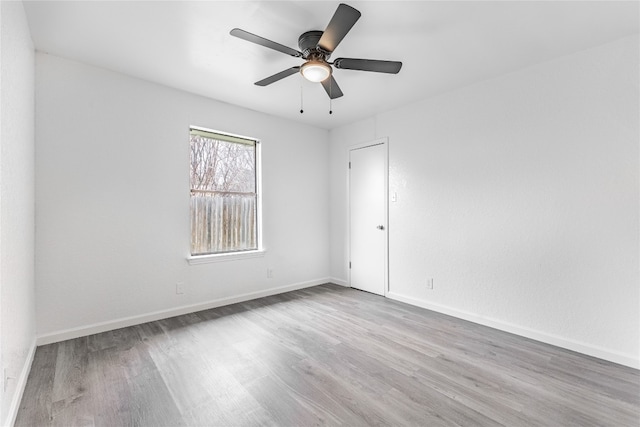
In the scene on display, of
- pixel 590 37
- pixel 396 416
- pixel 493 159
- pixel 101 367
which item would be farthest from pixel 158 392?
pixel 590 37

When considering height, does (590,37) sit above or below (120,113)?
above

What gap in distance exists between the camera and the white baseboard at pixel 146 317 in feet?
8.64

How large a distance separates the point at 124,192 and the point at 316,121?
109 inches

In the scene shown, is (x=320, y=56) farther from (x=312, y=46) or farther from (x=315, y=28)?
(x=315, y=28)

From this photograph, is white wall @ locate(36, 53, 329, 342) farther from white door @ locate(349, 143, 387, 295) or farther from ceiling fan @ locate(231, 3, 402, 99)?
ceiling fan @ locate(231, 3, 402, 99)

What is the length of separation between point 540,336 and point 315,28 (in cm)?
335

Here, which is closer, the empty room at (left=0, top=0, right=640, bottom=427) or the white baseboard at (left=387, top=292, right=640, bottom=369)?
the empty room at (left=0, top=0, right=640, bottom=427)

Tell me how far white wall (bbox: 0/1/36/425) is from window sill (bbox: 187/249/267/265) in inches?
54.1

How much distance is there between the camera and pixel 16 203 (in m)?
1.90

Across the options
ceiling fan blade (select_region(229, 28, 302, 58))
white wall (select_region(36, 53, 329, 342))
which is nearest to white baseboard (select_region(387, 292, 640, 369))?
white wall (select_region(36, 53, 329, 342))

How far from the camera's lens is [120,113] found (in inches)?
117

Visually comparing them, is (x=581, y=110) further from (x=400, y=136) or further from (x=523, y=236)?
(x=400, y=136)

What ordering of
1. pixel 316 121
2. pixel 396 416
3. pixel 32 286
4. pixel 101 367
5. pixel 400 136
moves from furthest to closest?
1. pixel 316 121
2. pixel 400 136
3. pixel 32 286
4. pixel 101 367
5. pixel 396 416

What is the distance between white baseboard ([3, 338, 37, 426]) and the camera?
5.27 feet
